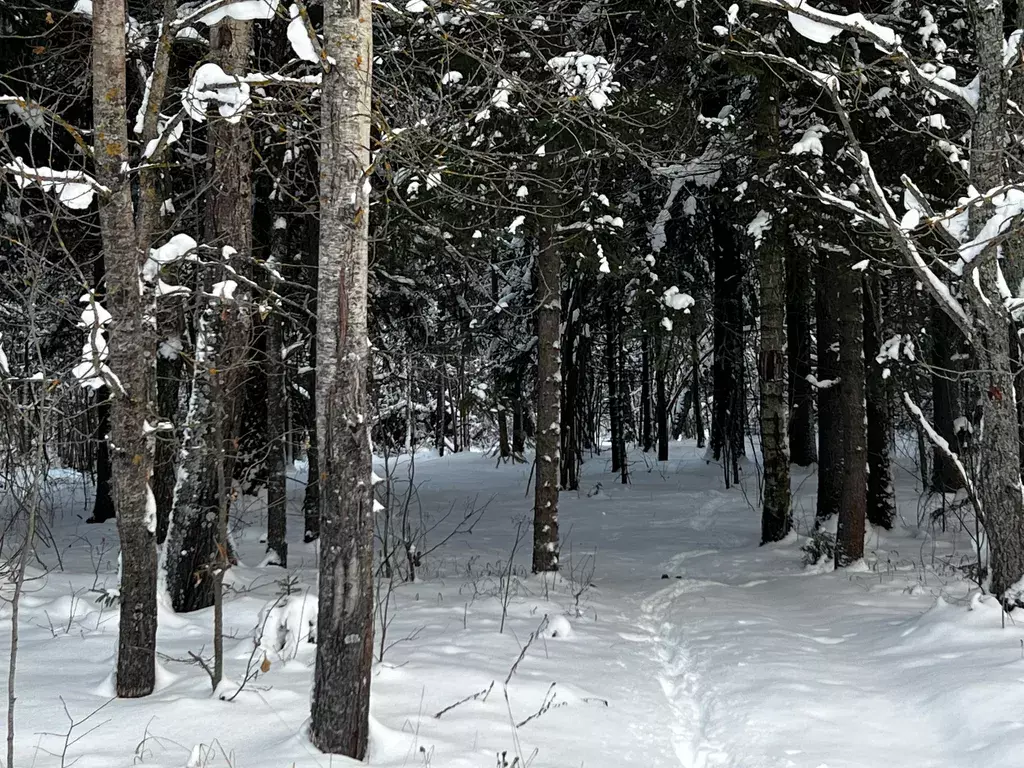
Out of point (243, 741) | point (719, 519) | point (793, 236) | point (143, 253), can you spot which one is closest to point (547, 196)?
point (793, 236)

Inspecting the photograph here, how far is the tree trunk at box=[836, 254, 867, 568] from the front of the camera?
9.96 metres

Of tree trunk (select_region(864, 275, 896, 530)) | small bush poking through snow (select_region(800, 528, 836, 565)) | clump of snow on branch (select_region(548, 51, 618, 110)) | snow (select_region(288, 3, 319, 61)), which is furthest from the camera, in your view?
tree trunk (select_region(864, 275, 896, 530))

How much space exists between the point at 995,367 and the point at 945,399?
9804mm

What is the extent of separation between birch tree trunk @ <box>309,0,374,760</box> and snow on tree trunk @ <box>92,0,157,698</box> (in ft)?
4.72

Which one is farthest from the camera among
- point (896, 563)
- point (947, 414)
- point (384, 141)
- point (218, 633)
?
point (947, 414)

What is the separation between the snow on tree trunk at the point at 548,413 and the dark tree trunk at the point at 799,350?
3.34 m

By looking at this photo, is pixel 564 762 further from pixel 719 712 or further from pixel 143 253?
pixel 143 253

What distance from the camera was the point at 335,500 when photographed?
4066mm

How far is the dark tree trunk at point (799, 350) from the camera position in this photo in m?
11.5

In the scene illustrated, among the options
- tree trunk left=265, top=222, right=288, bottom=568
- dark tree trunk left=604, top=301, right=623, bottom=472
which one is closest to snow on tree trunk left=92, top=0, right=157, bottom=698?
tree trunk left=265, top=222, right=288, bottom=568

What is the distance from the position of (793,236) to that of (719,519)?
6.87 meters

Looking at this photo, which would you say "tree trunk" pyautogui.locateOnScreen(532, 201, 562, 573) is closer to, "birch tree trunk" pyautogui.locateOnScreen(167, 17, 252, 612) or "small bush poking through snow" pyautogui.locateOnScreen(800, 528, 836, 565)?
"small bush poking through snow" pyautogui.locateOnScreen(800, 528, 836, 565)

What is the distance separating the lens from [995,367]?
6.62 meters

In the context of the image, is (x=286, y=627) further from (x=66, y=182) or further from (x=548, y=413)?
(x=548, y=413)
